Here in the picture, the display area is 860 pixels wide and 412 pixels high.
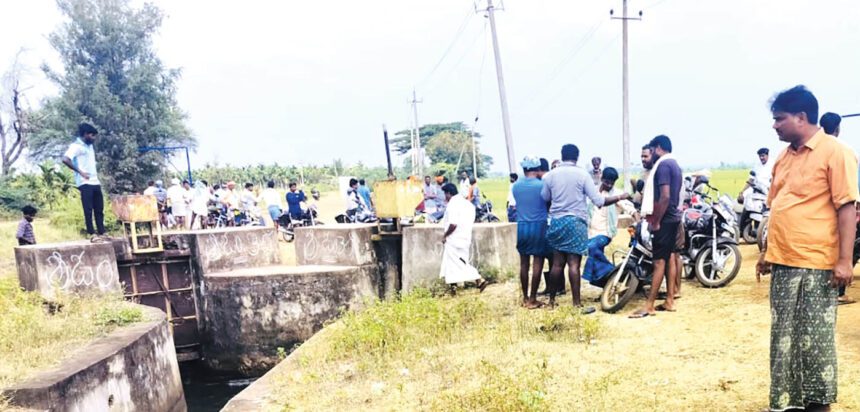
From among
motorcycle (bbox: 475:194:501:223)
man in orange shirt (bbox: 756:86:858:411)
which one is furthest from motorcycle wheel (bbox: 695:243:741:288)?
motorcycle (bbox: 475:194:501:223)

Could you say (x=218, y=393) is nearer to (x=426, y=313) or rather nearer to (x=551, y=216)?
(x=426, y=313)

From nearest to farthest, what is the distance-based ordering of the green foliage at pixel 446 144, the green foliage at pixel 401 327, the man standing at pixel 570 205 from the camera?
the green foliage at pixel 401 327, the man standing at pixel 570 205, the green foliage at pixel 446 144

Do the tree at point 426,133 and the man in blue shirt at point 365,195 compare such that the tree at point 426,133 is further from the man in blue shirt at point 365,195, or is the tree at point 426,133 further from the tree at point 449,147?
the man in blue shirt at point 365,195

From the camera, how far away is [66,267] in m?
8.80

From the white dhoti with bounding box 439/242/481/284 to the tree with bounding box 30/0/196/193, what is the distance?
20922mm

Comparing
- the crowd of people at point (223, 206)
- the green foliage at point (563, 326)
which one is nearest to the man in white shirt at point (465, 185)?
the crowd of people at point (223, 206)

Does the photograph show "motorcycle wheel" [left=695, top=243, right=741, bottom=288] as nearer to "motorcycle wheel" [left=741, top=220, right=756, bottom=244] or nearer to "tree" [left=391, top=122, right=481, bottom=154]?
"motorcycle wheel" [left=741, top=220, right=756, bottom=244]

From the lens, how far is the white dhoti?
8039mm

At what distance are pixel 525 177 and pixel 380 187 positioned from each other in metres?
4.14

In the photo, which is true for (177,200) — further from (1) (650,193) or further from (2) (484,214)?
(1) (650,193)

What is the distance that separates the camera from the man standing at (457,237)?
7.81 meters

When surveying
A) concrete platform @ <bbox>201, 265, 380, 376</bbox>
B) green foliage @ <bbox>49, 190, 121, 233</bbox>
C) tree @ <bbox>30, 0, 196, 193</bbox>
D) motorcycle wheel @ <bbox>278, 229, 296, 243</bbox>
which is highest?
tree @ <bbox>30, 0, 196, 193</bbox>

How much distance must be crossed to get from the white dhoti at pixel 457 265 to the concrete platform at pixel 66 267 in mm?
5831

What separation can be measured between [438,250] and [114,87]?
2109 cm
